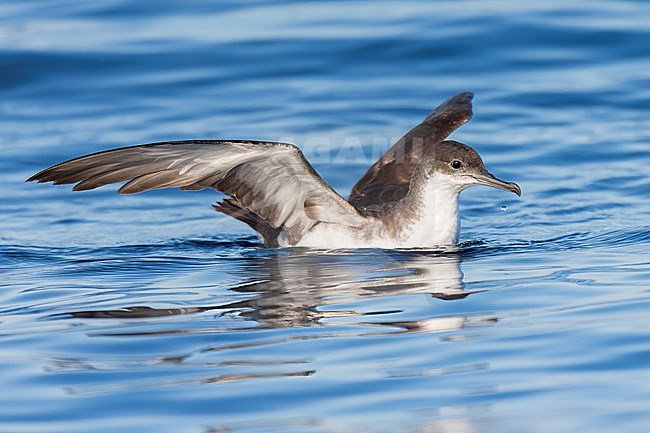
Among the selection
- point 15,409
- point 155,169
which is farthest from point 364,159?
point 15,409

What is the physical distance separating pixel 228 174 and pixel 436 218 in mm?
1471

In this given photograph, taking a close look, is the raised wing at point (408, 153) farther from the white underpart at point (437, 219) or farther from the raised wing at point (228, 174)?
the raised wing at point (228, 174)

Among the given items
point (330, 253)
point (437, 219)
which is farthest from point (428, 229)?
point (330, 253)

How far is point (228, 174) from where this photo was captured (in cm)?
744

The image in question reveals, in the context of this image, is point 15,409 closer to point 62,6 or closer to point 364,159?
point 364,159

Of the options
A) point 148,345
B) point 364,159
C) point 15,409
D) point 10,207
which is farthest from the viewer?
point 364,159

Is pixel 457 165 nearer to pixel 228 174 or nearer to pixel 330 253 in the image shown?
pixel 330 253

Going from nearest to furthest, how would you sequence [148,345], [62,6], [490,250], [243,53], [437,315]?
[148,345], [437,315], [490,250], [243,53], [62,6]

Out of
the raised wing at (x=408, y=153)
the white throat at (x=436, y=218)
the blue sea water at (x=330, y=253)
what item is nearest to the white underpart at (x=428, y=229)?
the white throat at (x=436, y=218)

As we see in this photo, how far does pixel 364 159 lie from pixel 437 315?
4858mm

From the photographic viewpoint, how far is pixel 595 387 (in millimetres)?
4695

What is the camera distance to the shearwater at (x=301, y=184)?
7012mm

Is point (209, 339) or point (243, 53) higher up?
point (243, 53)

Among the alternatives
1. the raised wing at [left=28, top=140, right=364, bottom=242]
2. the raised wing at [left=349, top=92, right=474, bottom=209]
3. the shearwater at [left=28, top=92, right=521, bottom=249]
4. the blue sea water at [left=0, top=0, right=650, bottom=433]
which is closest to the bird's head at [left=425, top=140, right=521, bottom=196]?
the shearwater at [left=28, top=92, right=521, bottom=249]
